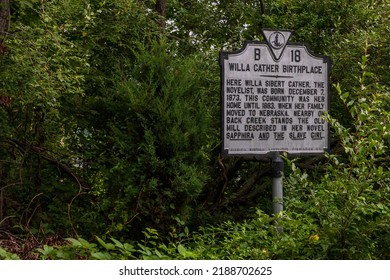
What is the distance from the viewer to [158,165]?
30.6 feet

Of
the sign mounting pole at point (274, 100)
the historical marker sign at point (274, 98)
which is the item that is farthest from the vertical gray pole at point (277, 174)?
the historical marker sign at point (274, 98)

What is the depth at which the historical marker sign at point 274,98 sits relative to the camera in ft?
31.2

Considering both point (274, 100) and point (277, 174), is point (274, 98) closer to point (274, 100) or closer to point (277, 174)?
point (274, 100)

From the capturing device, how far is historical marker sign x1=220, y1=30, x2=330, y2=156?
951 cm

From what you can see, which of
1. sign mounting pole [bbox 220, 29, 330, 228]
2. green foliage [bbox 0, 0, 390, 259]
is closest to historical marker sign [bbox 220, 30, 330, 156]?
sign mounting pole [bbox 220, 29, 330, 228]

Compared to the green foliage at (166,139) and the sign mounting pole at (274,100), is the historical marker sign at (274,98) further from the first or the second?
the green foliage at (166,139)

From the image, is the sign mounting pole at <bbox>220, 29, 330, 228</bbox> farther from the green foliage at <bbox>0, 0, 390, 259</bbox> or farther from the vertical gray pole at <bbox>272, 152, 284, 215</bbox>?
the green foliage at <bbox>0, 0, 390, 259</bbox>

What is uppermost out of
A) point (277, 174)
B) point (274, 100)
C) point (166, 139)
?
point (274, 100)

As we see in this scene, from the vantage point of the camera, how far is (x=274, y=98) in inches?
384

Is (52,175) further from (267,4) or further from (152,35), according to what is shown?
(267,4)

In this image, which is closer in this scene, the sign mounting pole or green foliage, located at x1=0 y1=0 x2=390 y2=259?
green foliage, located at x1=0 y1=0 x2=390 y2=259

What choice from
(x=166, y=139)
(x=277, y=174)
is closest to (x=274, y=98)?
(x=277, y=174)

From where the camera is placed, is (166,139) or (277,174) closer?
(166,139)

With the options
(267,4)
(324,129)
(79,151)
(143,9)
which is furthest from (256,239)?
(267,4)
